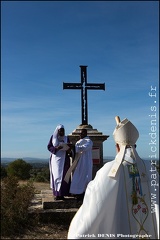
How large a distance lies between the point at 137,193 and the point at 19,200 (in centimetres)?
307

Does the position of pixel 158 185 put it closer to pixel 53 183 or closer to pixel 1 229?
pixel 1 229

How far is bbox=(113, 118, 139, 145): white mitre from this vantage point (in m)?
4.04

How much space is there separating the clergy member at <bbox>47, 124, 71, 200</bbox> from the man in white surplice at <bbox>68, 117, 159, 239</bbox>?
3.05 m

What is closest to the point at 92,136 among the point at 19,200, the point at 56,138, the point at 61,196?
the point at 56,138

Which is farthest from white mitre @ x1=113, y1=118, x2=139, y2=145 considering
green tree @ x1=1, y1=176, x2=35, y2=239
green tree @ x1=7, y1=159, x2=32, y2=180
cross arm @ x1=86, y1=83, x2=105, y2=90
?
green tree @ x1=7, y1=159, x2=32, y2=180

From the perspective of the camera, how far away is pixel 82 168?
7.04 metres

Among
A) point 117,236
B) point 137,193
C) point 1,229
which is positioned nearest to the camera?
point 117,236

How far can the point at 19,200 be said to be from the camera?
618cm

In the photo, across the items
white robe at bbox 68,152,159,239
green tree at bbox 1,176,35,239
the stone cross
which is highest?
the stone cross

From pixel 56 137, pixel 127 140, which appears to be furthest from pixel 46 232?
pixel 127 140

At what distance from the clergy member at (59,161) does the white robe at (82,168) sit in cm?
20

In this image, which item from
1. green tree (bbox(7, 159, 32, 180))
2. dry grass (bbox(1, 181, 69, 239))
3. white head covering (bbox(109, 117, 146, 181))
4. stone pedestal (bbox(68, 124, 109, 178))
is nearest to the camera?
white head covering (bbox(109, 117, 146, 181))

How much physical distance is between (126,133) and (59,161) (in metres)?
3.22

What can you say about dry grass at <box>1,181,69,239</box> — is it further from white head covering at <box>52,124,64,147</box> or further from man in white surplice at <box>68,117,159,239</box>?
man in white surplice at <box>68,117,159,239</box>
